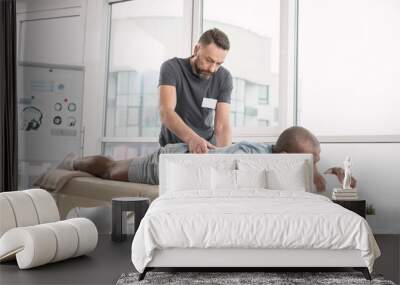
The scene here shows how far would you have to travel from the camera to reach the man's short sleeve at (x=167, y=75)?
6074 millimetres

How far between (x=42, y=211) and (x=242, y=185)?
1.82 meters

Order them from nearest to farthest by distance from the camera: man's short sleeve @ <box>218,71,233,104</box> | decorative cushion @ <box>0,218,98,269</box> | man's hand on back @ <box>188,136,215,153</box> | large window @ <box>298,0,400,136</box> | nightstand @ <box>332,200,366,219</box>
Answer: decorative cushion @ <box>0,218,98,269</box>, nightstand @ <box>332,200,366,219</box>, large window @ <box>298,0,400,136</box>, man's hand on back @ <box>188,136,215,153</box>, man's short sleeve @ <box>218,71,233,104</box>

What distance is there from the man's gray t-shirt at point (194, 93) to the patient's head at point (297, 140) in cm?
72

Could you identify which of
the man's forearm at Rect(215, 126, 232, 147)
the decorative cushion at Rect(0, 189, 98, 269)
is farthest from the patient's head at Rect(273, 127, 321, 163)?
the decorative cushion at Rect(0, 189, 98, 269)

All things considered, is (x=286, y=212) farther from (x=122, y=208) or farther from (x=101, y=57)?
(x=101, y=57)

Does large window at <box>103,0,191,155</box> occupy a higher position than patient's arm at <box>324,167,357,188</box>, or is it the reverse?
large window at <box>103,0,191,155</box>

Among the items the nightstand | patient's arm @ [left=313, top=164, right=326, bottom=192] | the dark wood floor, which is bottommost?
the dark wood floor

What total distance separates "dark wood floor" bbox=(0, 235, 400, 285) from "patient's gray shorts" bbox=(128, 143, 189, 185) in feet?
3.36

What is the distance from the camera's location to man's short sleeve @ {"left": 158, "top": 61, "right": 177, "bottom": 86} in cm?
607

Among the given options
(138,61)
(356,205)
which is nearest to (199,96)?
(138,61)

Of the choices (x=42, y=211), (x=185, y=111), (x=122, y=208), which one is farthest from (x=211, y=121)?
(x=42, y=211)

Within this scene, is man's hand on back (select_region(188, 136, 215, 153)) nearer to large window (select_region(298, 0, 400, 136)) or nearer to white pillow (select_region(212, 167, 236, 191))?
white pillow (select_region(212, 167, 236, 191))

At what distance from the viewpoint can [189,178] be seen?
534 centimetres

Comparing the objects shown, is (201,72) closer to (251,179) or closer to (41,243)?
(251,179)
